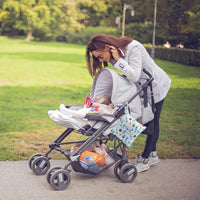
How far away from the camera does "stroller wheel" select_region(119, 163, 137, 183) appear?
138 inches

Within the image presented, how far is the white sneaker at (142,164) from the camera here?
12.6 feet

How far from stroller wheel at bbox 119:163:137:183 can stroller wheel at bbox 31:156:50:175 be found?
0.76 metres

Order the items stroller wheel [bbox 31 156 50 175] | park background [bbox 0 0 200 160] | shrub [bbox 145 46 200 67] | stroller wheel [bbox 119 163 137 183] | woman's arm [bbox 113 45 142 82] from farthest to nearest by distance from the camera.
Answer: shrub [bbox 145 46 200 67], park background [bbox 0 0 200 160], stroller wheel [bbox 31 156 50 175], stroller wheel [bbox 119 163 137 183], woman's arm [bbox 113 45 142 82]

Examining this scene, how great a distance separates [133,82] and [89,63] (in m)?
0.47

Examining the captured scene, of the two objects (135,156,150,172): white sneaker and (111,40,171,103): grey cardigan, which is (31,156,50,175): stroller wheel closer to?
(135,156,150,172): white sneaker

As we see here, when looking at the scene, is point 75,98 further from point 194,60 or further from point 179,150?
point 179,150

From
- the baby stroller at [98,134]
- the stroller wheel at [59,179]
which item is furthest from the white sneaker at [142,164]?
the stroller wheel at [59,179]

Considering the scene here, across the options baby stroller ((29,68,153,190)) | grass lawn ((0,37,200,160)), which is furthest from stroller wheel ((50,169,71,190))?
grass lawn ((0,37,200,160))

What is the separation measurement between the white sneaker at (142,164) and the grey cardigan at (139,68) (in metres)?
0.65

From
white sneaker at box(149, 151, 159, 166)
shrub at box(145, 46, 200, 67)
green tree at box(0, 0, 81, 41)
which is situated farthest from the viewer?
green tree at box(0, 0, 81, 41)

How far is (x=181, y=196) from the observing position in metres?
3.29

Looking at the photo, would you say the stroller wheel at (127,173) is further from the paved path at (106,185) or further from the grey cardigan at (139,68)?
the grey cardigan at (139,68)

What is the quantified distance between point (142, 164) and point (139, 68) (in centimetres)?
107

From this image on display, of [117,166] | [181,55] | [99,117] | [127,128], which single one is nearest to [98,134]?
[99,117]
